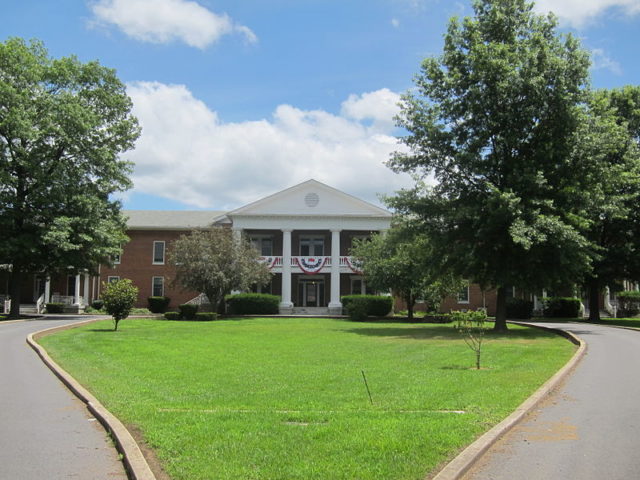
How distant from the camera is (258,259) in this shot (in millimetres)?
45438

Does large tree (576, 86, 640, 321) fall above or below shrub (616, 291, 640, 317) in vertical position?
above

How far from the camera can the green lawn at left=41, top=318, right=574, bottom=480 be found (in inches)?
246

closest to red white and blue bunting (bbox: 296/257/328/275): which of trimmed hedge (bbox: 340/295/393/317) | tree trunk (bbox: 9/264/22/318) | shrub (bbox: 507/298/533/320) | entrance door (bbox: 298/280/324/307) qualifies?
entrance door (bbox: 298/280/324/307)

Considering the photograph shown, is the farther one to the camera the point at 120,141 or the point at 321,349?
the point at 120,141

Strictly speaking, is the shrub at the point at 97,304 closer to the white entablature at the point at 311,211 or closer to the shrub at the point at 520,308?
the white entablature at the point at 311,211

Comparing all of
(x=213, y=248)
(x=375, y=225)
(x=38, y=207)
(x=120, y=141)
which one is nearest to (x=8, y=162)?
(x=38, y=207)

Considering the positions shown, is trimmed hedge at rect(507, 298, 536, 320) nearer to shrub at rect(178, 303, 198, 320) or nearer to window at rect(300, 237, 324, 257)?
window at rect(300, 237, 324, 257)

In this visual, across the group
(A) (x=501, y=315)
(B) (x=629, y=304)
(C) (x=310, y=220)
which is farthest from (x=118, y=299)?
(B) (x=629, y=304)

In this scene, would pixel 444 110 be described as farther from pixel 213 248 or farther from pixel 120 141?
pixel 120 141

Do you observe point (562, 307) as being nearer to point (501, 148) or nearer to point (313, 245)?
point (313, 245)

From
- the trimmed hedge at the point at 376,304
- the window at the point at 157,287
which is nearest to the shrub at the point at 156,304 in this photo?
the window at the point at 157,287

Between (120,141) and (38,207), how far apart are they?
6.71 meters

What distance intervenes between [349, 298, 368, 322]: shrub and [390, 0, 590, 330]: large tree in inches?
561

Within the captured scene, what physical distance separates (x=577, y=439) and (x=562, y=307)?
42344mm
